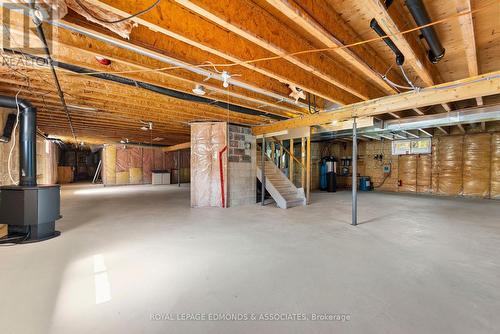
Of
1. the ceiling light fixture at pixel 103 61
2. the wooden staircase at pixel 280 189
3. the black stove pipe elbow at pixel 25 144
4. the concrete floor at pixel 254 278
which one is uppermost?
the ceiling light fixture at pixel 103 61

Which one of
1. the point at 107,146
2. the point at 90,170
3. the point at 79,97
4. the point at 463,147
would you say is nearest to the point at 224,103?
the point at 79,97

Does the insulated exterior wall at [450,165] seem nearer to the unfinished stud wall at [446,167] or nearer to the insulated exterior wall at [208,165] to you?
the unfinished stud wall at [446,167]

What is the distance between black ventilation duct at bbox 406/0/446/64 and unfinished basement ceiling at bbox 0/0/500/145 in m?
0.13

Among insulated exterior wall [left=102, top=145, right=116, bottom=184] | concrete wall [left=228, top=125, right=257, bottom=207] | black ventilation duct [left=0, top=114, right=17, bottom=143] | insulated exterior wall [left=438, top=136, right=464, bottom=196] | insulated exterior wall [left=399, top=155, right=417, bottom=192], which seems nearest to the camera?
black ventilation duct [left=0, top=114, right=17, bottom=143]

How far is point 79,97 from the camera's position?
152 inches

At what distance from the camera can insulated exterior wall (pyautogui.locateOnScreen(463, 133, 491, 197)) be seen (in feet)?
22.4

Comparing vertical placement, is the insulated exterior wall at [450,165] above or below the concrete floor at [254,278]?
above

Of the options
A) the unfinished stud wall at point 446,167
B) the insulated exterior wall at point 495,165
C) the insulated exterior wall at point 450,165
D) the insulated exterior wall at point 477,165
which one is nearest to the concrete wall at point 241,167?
the unfinished stud wall at point 446,167

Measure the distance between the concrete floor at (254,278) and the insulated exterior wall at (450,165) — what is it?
15.6 ft

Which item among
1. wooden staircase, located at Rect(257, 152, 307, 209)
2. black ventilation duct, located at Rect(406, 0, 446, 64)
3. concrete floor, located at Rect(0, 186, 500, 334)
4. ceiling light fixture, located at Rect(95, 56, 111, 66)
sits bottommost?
concrete floor, located at Rect(0, 186, 500, 334)

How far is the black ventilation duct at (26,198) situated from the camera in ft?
9.35

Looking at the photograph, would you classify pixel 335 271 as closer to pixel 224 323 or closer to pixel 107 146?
pixel 224 323

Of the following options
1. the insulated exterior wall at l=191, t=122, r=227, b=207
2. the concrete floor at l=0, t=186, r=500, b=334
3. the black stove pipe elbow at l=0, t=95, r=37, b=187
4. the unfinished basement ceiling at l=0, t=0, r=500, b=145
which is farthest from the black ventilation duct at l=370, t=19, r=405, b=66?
the black stove pipe elbow at l=0, t=95, r=37, b=187

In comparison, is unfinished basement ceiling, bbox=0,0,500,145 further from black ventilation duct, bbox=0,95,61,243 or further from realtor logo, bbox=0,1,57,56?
black ventilation duct, bbox=0,95,61,243
